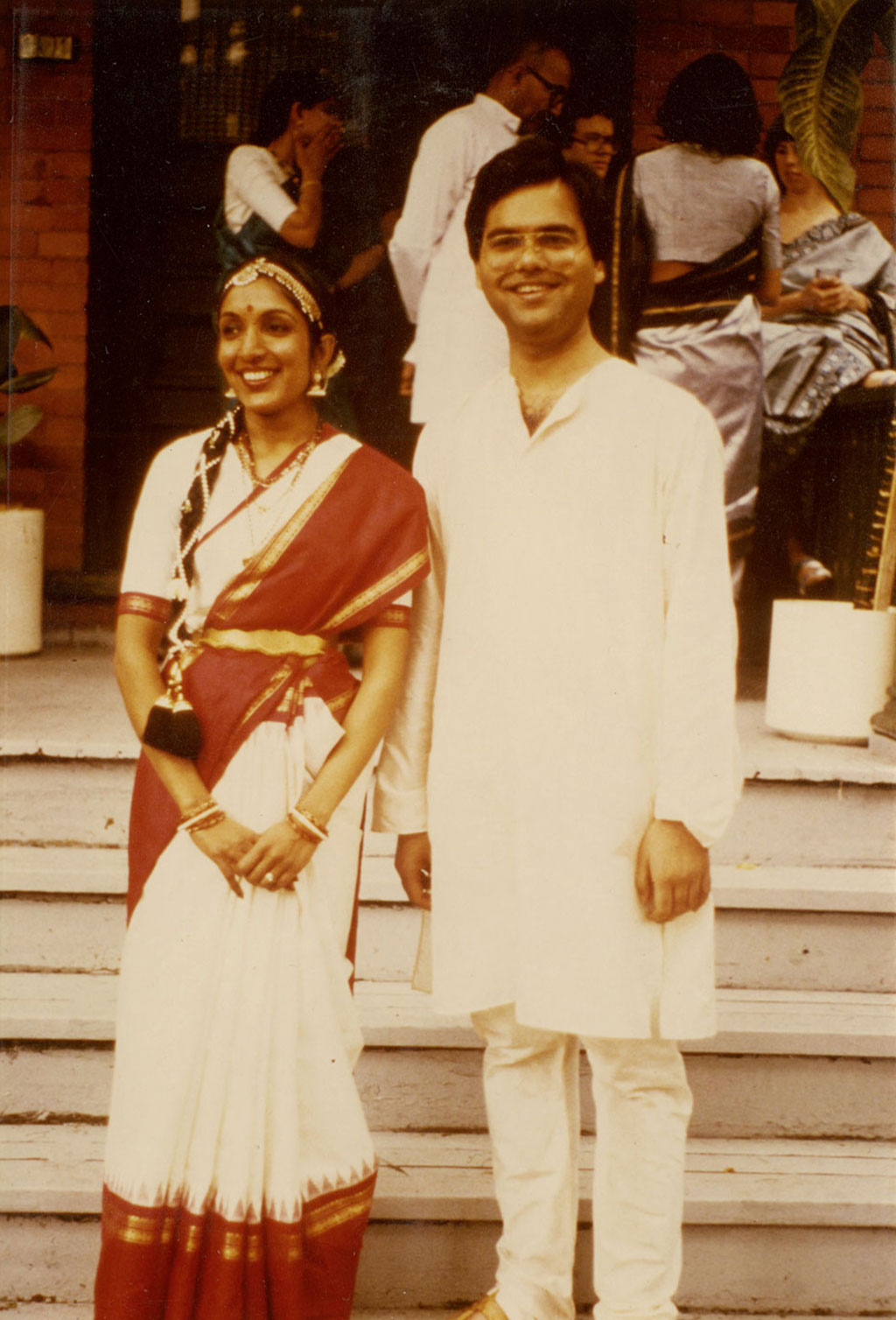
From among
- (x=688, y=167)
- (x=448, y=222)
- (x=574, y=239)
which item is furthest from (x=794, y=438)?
(x=574, y=239)

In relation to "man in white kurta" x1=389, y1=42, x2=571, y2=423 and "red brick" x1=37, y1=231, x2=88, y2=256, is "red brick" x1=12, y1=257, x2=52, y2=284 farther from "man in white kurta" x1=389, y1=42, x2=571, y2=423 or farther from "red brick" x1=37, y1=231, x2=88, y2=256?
"man in white kurta" x1=389, y1=42, x2=571, y2=423

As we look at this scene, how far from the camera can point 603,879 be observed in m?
1.90

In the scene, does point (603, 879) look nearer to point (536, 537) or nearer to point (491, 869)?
point (491, 869)

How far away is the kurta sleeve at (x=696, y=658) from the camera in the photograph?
1853 millimetres

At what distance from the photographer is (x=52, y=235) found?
4.67m

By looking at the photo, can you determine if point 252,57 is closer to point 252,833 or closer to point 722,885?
point 722,885

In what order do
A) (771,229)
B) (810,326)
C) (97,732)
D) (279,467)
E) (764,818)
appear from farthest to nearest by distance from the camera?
(810,326)
(771,229)
(97,732)
(764,818)
(279,467)

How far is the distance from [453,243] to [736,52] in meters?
1.77

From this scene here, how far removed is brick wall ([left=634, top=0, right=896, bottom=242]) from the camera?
4.68 metres

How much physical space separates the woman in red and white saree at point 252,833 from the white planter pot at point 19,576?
2307mm

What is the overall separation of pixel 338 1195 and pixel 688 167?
2.76 m

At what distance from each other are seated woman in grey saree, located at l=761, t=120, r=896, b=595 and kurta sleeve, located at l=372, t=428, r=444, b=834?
8.47 feet

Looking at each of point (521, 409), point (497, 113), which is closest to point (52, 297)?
point (497, 113)

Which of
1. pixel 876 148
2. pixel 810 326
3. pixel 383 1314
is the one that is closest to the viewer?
pixel 383 1314
